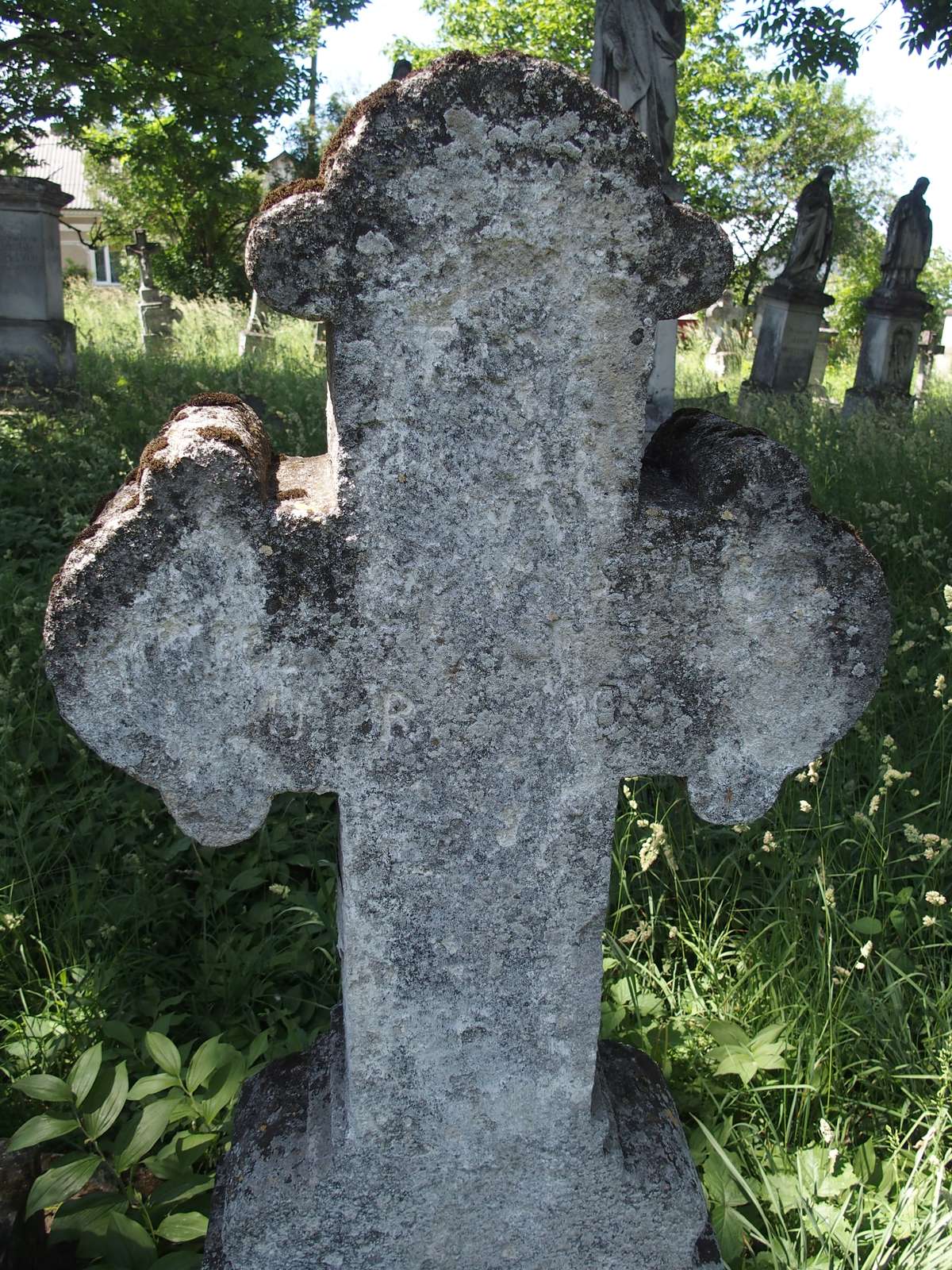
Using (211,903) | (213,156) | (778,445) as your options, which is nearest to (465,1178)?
(778,445)

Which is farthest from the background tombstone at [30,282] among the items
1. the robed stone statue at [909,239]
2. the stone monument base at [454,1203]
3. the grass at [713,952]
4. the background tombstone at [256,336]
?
the robed stone statue at [909,239]

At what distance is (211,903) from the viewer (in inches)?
108

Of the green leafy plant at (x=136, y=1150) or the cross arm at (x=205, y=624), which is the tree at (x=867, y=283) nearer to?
the green leafy plant at (x=136, y=1150)

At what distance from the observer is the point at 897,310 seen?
10.6 m

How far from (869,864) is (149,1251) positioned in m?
2.10

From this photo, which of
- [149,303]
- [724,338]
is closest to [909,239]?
[724,338]

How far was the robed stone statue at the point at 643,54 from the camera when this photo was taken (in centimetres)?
598

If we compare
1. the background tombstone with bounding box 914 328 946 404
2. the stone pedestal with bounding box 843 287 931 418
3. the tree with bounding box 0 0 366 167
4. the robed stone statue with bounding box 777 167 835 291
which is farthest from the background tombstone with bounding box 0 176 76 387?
the background tombstone with bounding box 914 328 946 404

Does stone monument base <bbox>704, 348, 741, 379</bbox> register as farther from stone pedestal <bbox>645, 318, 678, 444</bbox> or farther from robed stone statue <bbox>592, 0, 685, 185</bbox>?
stone pedestal <bbox>645, 318, 678, 444</bbox>

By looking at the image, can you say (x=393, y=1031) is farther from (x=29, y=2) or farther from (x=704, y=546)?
(x=29, y=2)

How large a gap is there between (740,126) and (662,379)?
2417 centimetres

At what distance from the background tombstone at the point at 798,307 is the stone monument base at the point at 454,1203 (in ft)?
34.1

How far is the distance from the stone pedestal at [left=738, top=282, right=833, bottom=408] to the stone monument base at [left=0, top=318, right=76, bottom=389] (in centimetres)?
717

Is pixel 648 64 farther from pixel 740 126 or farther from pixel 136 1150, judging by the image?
pixel 740 126
